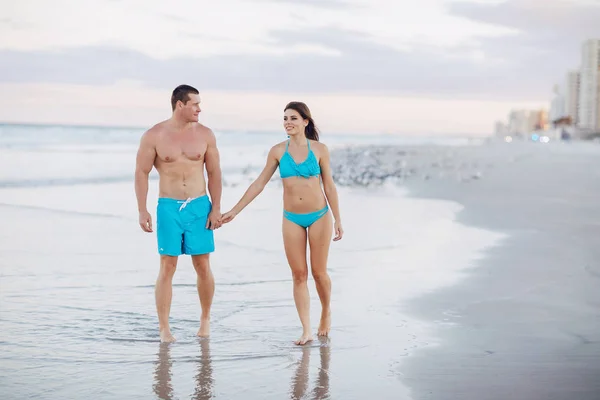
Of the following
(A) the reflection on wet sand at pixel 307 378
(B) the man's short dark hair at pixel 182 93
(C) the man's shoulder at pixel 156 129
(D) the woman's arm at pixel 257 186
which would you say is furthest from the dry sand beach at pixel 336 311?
(B) the man's short dark hair at pixel 182 93

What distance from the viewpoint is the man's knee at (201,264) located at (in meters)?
6.63

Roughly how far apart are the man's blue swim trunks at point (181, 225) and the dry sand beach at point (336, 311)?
70 cm

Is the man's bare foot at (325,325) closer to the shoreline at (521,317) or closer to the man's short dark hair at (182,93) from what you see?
the shoreline at (521,317)

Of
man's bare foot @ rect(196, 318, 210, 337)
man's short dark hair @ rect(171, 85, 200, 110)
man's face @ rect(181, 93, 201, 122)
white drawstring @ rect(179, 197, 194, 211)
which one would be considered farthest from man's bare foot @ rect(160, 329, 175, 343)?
man's short dark hair @ rect(171, 85, 200, 110)

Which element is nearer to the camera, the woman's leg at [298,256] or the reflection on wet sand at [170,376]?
the reflection on wet sand at [170,376]

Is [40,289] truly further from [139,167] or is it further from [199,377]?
[199,377]

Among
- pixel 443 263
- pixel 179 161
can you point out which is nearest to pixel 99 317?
pixel 179 161

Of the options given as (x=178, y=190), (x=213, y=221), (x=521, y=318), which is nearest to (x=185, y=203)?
(x=178, y=190)

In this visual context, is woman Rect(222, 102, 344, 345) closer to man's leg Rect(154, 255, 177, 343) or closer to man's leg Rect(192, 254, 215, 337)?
man's leg Rect(192, 254, 215, 337)

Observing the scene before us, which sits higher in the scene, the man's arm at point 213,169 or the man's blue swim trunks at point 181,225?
the man's arm at point 213,169

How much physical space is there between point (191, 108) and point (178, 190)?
636 millimetres

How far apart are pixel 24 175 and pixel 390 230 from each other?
16.8 metres

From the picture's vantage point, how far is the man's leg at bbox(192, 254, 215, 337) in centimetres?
657

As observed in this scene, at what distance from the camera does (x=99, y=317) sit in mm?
7133
